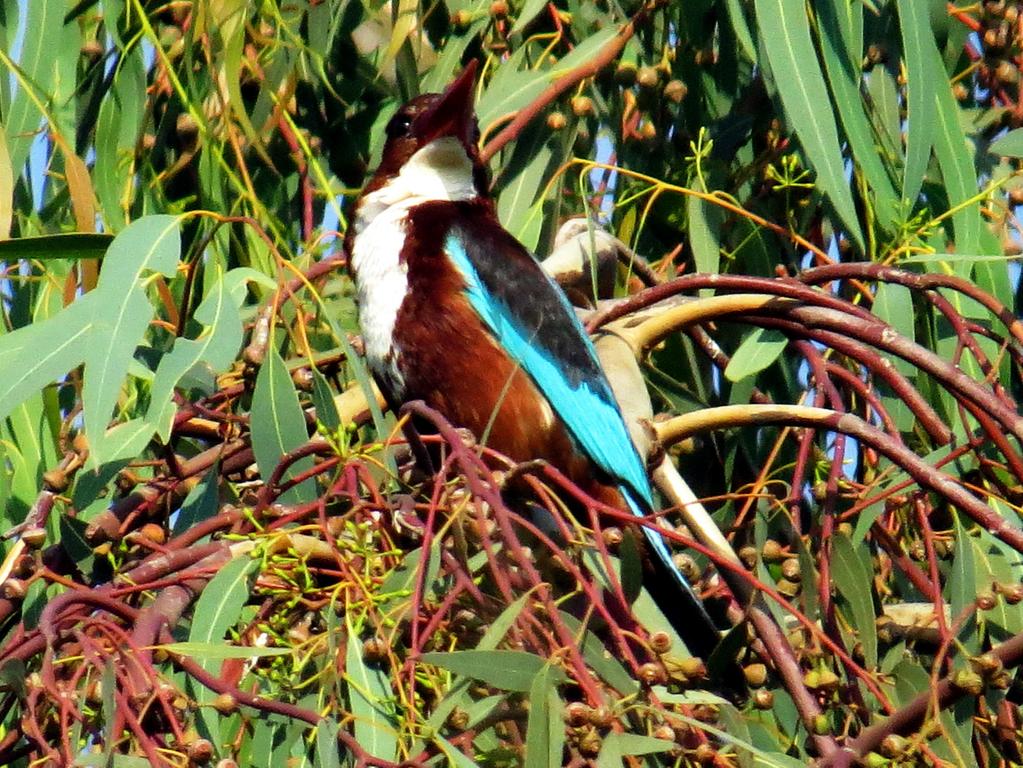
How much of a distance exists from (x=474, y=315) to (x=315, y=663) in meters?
1.22

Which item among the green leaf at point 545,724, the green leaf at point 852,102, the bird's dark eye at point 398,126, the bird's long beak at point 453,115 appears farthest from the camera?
the bird's dark eye at point 398,126

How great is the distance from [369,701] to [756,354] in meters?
1.02

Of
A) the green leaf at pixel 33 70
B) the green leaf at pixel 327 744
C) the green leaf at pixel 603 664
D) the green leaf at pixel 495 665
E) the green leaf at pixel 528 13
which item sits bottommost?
the green leaf at pixel 603 664

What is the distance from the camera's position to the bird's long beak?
9.62 ft

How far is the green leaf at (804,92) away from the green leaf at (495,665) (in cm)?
110

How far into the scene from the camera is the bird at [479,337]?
2.83m

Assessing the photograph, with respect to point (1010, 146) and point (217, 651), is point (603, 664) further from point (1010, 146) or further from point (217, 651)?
point (1010, 146)

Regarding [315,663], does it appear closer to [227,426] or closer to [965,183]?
[227,426]

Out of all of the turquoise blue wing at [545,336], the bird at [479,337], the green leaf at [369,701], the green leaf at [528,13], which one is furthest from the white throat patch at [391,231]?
the green leaf at [369,701]

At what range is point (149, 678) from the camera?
158 centimetres

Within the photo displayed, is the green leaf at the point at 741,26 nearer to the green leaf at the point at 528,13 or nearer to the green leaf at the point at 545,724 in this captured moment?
the green leaf at the point at 528,13

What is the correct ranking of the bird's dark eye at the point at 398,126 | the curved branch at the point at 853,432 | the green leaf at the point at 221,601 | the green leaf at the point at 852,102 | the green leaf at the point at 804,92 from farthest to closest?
the bird's dark eye at the point at 398,126 → the green leaf at the point at 852,102 → the green leaf at the point at 804,92 → the curved branch at the point at 853,432 → the green leaf at the point at 221,601

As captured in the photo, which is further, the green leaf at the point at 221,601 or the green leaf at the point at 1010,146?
the green leaf at the point at 1010,146

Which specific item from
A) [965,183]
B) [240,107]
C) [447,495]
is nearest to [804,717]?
[447,495]
